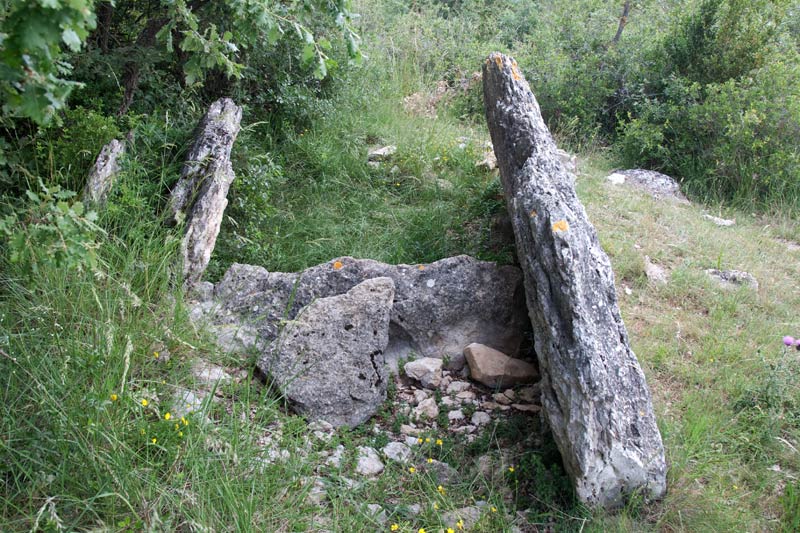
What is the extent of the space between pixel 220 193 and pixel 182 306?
3.75 feet

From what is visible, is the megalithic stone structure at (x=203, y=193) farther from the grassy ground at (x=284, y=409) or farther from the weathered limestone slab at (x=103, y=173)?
the weathered limestone slab at (x=103, y=173)

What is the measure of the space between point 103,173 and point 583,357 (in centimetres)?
314

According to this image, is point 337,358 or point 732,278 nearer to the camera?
point 337,358

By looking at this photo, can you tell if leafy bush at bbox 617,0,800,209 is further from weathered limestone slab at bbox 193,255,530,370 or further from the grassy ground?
weathered limestone slab at bbox 193,255,530,370

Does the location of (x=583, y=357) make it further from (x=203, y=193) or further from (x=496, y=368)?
(x=203, y=193)

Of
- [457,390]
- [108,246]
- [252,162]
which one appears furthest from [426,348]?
[252,162]

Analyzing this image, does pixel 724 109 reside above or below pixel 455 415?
above

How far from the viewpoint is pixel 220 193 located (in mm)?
4387

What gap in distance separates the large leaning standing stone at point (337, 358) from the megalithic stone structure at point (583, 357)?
89 cm

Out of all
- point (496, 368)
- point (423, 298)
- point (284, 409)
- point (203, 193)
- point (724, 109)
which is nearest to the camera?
point (284, 409)

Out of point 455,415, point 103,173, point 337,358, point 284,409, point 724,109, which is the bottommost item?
point 455,415

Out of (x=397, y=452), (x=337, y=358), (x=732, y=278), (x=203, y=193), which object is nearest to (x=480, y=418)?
(x=397, y=452)

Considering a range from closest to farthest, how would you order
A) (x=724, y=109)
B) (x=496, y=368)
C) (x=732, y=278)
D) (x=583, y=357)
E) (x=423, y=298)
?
(x=583, y=357)
(x=496, y=368)
(x=423, y=298)
(x=732, y=278)
(x=724, y=109)

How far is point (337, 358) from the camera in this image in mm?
3631
